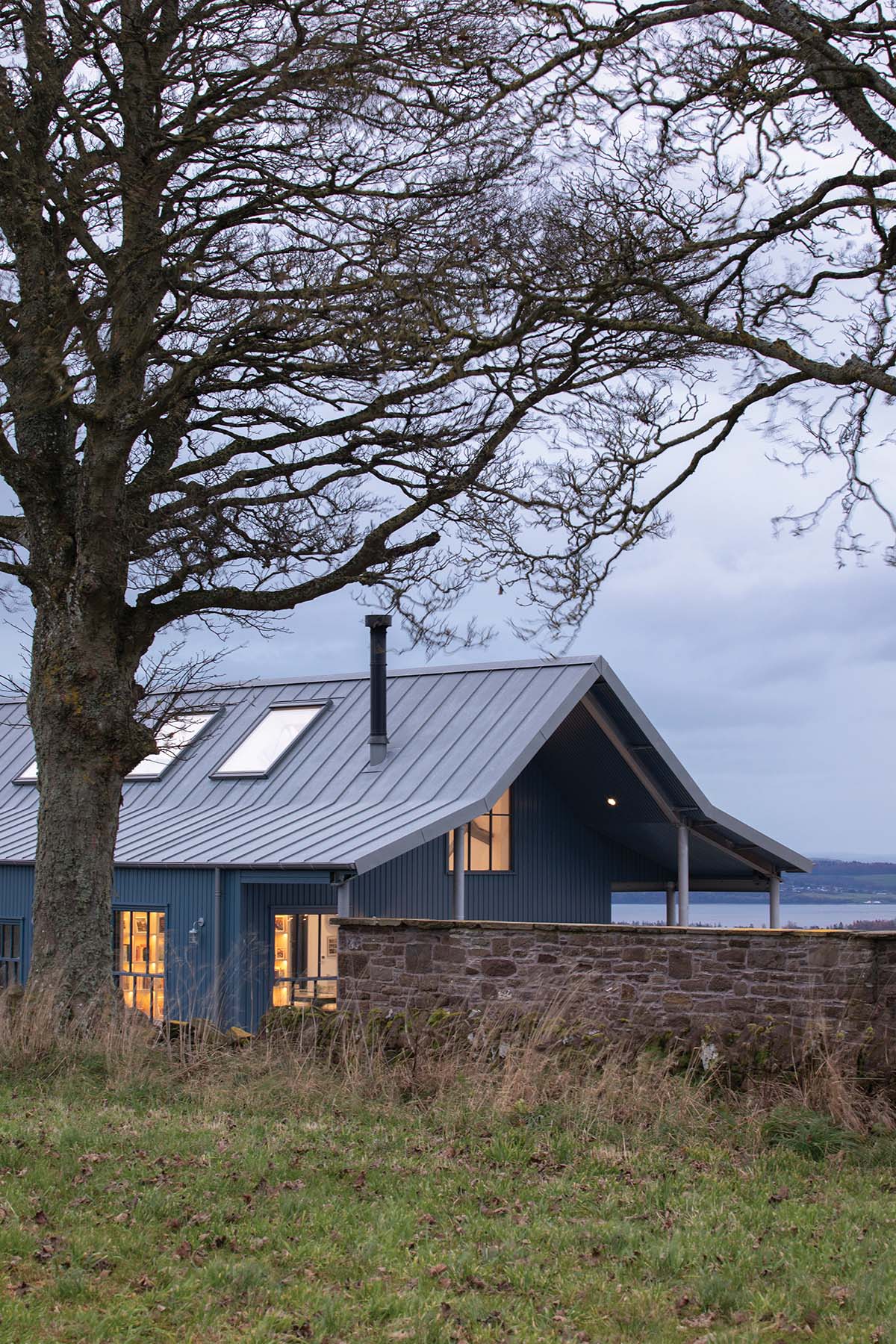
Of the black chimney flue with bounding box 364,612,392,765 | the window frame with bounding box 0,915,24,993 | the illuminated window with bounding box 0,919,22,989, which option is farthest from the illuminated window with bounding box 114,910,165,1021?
the black chimney flue with bounding box 364,612,392,765

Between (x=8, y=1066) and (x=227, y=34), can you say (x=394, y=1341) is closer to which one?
(x=8, y=1066)

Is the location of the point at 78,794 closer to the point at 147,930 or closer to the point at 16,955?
the point at 147,930

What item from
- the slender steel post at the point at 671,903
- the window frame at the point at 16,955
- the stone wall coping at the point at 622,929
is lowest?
the window frame at the point at 16,955

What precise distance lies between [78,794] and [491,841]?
500 inches

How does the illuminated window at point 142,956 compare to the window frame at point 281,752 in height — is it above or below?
below

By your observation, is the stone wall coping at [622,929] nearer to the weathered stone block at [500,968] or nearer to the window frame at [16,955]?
the weathered stone block at [500,968]

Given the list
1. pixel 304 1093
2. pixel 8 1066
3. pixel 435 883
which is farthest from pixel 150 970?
pixel 304 1093

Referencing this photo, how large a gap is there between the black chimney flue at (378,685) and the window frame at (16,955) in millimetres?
7154

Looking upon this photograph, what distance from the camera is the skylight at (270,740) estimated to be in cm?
2605

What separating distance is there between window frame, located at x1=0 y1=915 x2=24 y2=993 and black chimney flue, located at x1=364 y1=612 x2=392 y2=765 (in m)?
7.15

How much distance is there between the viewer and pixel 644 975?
1252 centimetres

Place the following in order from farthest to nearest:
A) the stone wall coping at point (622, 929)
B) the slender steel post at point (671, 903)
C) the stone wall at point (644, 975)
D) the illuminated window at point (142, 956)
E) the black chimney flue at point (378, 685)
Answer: the slender steel post at point (671, 903) < the black chimney flue at point (378, 685) < the illuminated window at point (142, 956) < the stone wall coping at point (622, 929) < the stone wall at point (644, 975)

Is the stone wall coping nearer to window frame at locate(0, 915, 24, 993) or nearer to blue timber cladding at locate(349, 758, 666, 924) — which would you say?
blue timber cladding at locate(349, 758, 666, 924)

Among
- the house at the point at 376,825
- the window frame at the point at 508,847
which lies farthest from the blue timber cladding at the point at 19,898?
the window frame at the point at 508,847
